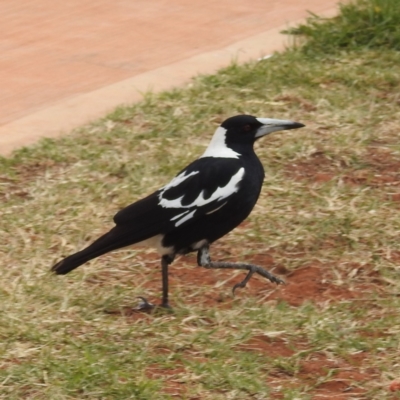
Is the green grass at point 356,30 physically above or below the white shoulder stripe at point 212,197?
below

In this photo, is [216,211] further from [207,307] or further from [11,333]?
[11,333]

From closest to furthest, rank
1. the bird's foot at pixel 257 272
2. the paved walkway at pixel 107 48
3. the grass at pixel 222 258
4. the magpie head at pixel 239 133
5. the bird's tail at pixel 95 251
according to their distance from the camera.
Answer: the grass at pixel 222 258
the bird's tail at pixel 95 251
the bird's foot at pixel 257 272
the magpie head at pixel 239 133
the paved walkway at pixel 107 48

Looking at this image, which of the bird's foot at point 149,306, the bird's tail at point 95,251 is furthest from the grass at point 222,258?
the bird's tail at point 95,251

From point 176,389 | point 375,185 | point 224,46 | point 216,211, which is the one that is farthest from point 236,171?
point 224,46

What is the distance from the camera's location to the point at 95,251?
4.02 meters

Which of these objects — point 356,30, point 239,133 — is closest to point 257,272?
point 239,133

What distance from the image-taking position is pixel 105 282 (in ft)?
14.3

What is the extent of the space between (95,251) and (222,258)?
797 mm

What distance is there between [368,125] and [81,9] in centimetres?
285

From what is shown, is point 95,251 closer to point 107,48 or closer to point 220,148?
point 220,148

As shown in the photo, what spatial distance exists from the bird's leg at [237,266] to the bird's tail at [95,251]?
1.07 ft

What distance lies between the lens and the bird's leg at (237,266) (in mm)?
4188

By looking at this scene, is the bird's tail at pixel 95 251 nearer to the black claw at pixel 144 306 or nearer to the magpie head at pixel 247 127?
the black claw at pixel 144 306

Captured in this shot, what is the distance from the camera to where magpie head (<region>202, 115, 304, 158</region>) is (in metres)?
4.30
